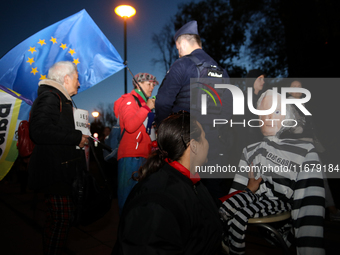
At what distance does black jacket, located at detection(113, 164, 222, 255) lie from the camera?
109 cm

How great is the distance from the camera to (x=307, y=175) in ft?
5.90

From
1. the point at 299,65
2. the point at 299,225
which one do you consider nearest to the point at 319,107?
the point at 299,65

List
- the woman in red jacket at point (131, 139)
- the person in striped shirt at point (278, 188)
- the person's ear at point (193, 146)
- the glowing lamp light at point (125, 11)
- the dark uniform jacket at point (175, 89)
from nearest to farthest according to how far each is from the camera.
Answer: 1. the person's ear at point (193, 146)
2. the person in striped shirt at point (278, 188)
3. the dark uniform jacket at point (175, 89)
4. the woman in red jacket at point (131, 139)
5. the glowing lamp light at point (125, 11)

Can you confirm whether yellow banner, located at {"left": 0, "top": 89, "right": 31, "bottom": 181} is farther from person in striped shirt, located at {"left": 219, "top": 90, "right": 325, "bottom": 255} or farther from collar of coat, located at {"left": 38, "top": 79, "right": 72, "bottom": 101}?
person in striped shirt, located at {"left": 219, "top": 90, "right": 325, "bottom": 255}

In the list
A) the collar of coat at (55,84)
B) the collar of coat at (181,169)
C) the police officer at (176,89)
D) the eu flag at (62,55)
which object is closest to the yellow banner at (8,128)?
the eu flag at (62,55)

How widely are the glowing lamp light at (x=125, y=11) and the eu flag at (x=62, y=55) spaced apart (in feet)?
11.0

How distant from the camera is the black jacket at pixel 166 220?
1091 mm

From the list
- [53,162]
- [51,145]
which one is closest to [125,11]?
[51,145]

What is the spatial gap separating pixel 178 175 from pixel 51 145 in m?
1.44

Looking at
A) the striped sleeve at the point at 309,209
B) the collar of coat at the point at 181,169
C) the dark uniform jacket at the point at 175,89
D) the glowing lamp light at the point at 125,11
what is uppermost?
the glowing lamp light at the point at 125,11

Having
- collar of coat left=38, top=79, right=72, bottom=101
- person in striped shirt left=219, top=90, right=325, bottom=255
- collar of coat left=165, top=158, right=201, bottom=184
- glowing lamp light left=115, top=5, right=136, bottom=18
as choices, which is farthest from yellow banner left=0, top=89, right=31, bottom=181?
glowing lamp light left=115, top=5, right=136, bottom=18

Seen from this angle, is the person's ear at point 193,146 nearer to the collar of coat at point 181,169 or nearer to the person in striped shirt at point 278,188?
the collar of coat at point 181,169

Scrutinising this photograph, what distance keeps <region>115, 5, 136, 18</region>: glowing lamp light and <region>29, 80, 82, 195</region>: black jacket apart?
527 cm

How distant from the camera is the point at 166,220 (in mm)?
1144
